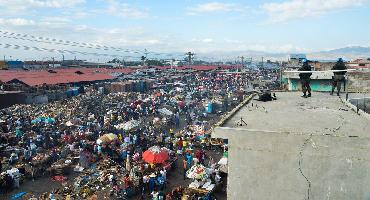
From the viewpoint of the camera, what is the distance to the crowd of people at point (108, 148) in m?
16.7

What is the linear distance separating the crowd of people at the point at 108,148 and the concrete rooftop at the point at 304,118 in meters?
6.20

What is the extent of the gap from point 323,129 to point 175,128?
23497mm

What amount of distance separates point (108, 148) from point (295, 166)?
16314 mm

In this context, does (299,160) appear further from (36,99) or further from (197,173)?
(36,99)

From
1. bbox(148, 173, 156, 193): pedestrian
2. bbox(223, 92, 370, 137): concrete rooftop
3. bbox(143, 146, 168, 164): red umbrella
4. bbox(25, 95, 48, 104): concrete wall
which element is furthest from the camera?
bbox(25, 95, 48, 104): concrete wall

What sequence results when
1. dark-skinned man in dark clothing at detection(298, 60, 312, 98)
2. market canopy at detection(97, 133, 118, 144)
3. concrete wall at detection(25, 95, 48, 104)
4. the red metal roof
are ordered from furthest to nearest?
1. the red metal roof
2. concrete wall at detection(25, 95, 48, 104)
3. market canopy at detection(97, 133, 118, 144)
4. dark-skinned man in dark clothing at detection(298, 60, 312, 98)

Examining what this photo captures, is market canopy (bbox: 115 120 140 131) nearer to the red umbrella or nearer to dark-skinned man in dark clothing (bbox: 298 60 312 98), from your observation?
the red umbrella

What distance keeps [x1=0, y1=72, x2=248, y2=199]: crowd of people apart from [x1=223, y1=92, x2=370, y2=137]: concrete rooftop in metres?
6.20

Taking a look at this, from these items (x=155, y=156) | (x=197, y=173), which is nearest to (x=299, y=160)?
(x=197, y=173)

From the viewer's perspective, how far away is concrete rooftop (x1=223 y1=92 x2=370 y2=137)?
7.41m

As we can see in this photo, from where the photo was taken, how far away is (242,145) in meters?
7.24

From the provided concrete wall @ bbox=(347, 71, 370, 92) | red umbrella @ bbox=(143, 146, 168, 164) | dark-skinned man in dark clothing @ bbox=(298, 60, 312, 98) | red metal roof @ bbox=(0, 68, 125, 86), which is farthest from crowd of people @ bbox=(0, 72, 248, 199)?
concrete wall @ bbox=(347, 71, 370, 92)

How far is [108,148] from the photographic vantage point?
70.3 feet

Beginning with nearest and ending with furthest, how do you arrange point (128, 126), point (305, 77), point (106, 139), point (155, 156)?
point (305, 77) < point (155, 156) < point (106, 139) < point (128, 126)
